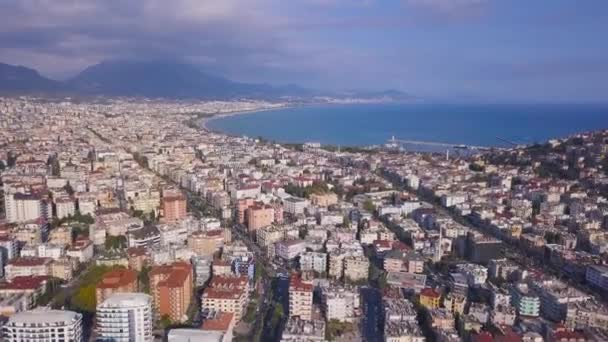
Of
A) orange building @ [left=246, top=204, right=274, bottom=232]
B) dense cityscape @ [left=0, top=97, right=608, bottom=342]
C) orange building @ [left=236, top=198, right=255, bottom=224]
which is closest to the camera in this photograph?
dense cityscape @ [left=0, top=97, right=608, bottom=342]

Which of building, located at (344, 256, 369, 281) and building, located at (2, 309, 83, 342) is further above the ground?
building, located at (2, 309, 83, 342)

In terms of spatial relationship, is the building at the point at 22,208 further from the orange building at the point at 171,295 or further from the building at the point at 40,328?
the building at the point at 40,328

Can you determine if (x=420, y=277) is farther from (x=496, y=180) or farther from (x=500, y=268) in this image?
(x=496, y=180)

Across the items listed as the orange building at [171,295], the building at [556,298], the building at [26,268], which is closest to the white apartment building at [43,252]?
the building at [26,268]

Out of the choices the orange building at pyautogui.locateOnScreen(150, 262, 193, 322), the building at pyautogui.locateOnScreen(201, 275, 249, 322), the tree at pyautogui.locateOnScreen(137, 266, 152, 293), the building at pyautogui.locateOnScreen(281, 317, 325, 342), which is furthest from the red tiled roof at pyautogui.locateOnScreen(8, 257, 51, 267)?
the building at pyautogui.locateOnScreen(281, 317, 325, 342)

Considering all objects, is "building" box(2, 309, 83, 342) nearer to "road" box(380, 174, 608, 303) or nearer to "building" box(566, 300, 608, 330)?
"building" box(566, 300, 608, 330)

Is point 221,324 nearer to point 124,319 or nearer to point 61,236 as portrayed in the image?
point 124,319

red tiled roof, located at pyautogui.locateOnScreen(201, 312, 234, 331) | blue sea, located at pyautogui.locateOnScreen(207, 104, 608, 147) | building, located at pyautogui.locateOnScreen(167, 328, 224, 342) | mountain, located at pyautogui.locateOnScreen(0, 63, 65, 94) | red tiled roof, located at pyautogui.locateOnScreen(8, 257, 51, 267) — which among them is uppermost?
mountain, located at pyautogui.locateOnScreen(0, 63, 65, 94)
